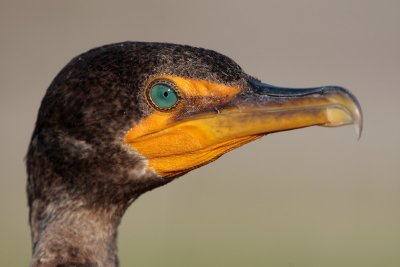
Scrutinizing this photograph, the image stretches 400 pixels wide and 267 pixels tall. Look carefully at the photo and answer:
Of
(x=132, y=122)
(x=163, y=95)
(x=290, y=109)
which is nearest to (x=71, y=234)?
(x=132, y=122)

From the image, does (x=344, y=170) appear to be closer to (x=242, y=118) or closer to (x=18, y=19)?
(x=18, y=19)

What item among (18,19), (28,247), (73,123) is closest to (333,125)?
(73,123)

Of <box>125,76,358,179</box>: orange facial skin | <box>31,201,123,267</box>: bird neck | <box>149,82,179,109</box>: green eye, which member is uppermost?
<box>149,82,179,109</box>: green eye

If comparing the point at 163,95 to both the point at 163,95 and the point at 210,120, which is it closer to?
the point at 163,95

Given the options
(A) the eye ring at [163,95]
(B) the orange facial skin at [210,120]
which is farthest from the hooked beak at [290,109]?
(A) the eye ring at [163,95]

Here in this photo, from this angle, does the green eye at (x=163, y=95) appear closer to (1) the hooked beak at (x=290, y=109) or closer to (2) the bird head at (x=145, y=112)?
(2) the bird head at (x=145, y=112)

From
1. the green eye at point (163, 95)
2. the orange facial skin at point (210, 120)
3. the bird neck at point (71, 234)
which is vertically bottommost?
the bird neck at point (71, 234)

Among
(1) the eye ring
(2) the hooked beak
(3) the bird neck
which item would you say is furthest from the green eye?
(3) the bird neck

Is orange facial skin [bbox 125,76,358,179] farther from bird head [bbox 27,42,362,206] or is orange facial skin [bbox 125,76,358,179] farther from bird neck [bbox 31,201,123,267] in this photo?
bird neck [bbox 31,201,123,267]
